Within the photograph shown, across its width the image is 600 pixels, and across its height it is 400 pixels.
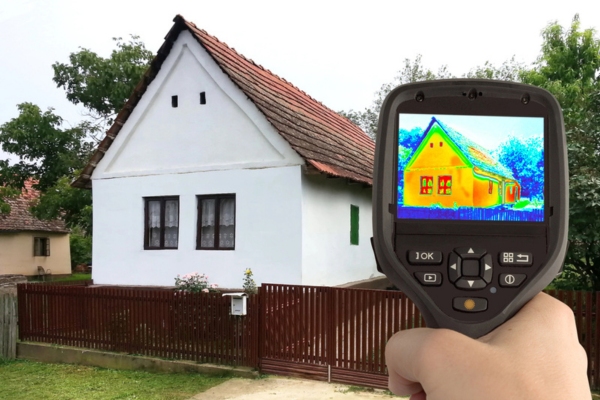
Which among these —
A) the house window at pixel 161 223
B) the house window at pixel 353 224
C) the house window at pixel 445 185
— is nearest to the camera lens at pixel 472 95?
the house window at pixel 445 185

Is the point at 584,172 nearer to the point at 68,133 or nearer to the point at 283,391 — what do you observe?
the point at 283,391

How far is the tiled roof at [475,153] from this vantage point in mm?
1452

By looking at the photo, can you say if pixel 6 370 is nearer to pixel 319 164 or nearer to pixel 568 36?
pixel 319 164

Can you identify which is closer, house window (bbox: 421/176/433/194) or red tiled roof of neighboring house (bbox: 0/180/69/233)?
house window (bbox: 421/176/433/194)

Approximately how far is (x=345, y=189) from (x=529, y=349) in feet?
34.9

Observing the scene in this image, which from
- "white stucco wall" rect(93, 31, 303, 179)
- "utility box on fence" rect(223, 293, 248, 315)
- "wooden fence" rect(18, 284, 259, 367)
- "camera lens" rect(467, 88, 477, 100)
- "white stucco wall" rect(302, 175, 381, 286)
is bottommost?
"wooden fence" rect(18, 284, 259, 367)

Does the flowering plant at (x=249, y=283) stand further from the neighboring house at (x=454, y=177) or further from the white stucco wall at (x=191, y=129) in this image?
the neighboring house at (x=454, y=177)

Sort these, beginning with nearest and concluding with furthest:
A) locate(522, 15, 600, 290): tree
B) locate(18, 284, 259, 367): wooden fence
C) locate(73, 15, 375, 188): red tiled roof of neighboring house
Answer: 1. locate(522, 15, 600, 290): tree
2. locate(18, 284, 259, 367): wooden fence
3. locate(73, 15, 375, 188): red tiled roof of neighboring house

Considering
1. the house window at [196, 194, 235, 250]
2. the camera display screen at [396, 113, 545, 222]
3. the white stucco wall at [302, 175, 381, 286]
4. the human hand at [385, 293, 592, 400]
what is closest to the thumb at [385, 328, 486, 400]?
the human hand at [385, 293, 592, 400]

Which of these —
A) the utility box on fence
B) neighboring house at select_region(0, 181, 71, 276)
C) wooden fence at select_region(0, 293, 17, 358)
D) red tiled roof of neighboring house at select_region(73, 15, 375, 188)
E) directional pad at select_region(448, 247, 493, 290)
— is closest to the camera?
directional pad at select_region(448, 247, 493, 290)

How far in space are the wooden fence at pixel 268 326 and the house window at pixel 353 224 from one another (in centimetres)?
509

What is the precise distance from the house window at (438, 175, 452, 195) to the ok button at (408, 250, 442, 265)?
18 cm

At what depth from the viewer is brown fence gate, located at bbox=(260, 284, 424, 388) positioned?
664 centimetres

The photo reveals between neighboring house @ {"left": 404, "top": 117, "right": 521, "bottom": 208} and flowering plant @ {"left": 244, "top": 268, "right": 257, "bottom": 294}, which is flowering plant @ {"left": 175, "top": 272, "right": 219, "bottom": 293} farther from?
neighboring house @ {"left": 404, "top": 117, "right": 521, "bottom": 208}
